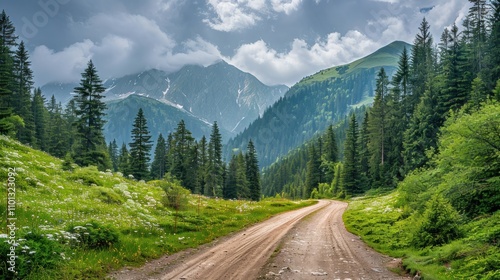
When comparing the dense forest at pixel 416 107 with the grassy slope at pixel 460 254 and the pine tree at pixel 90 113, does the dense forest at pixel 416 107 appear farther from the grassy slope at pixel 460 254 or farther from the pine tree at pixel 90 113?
the pine tree at pixel 90 113

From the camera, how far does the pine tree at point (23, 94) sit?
5794 centimetres

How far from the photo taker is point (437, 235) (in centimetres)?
1399

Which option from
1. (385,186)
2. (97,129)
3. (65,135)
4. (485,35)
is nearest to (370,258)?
(97,129)

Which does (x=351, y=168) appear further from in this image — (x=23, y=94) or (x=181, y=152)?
(x=23, y=94)

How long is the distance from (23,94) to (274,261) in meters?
66.1

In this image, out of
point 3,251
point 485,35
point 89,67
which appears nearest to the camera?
point 3,251

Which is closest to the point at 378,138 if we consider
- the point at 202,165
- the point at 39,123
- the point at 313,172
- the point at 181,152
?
the point at 313,172

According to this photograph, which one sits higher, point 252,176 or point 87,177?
point 252,176

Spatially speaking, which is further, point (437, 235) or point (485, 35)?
point (485, 35)

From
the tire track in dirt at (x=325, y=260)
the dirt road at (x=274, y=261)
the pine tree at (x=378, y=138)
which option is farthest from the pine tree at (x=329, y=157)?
the dirt road at (x=274, y=261)

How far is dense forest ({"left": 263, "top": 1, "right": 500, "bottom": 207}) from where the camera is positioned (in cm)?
4681

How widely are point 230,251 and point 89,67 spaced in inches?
1547

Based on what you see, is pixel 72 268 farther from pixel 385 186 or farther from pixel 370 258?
pixel 385 186

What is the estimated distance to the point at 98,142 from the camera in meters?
44.6
